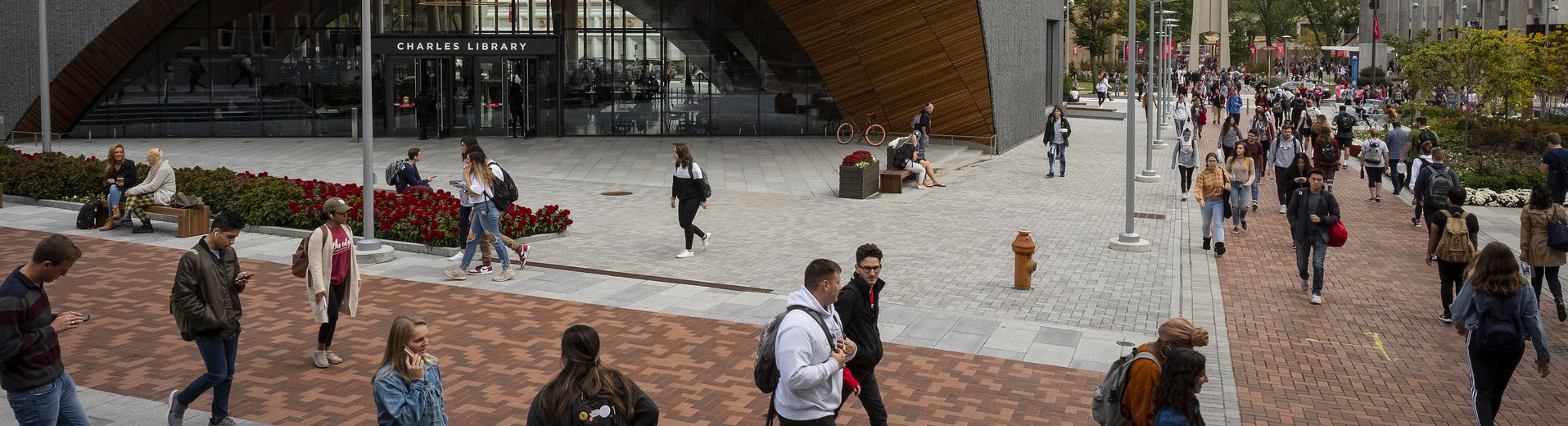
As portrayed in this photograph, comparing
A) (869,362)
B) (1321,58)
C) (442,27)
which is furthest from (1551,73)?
(1321,58)

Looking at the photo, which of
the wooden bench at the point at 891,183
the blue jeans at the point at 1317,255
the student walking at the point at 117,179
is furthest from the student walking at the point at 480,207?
the wooden bench at the point at 891,183

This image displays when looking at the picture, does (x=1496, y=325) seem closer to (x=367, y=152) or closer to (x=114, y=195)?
(x=367, y=152)

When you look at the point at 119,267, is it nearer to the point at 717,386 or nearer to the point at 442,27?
the point at 717,386

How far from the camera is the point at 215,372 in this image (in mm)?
8039

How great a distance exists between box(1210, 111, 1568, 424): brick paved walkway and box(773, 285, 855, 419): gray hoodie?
4.01 m

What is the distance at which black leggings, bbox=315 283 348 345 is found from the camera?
977cm

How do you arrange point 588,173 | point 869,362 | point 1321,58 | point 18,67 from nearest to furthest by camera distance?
1. point 869,362
2. point 588,173
3. point 18,67
4. point 1321,58

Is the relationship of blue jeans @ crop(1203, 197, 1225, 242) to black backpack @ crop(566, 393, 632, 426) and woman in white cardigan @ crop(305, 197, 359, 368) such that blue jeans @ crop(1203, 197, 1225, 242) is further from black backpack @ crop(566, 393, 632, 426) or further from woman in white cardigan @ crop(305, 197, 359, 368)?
black backpack @ crop(566, 393, 632, 426)

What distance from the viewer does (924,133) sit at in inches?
1080

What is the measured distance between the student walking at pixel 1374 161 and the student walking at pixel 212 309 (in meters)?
18.6

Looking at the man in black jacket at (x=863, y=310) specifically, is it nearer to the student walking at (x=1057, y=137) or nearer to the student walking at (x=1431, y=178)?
the student walking at (x=1431, y=178)

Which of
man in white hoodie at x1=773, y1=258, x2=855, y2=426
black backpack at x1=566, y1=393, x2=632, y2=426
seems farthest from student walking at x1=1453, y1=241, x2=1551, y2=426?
black backpack at x1=566, y1=393, x2=632, y2=426

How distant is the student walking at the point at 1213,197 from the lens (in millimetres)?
16125

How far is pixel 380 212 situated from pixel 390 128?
19.2 metres
